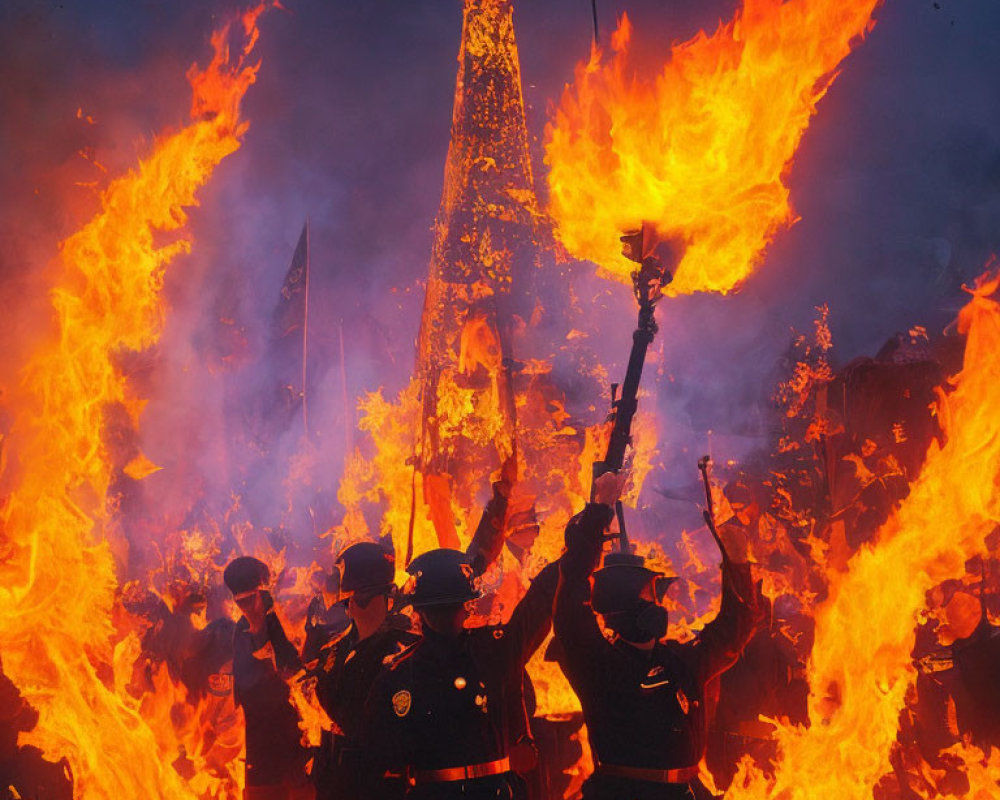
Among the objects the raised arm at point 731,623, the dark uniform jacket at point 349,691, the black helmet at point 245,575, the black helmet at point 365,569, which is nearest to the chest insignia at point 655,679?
the raised arm at point 731,623

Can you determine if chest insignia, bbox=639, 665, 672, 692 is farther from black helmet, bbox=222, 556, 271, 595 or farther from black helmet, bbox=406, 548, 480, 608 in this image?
black helmet, bbox=222, 556, 271, 595

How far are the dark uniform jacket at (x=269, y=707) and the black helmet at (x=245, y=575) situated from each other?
21 cm

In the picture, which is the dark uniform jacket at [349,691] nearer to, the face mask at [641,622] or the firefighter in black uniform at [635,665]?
the firefighter in black uniform at [635,665]

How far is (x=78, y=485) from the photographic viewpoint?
715 centimetres

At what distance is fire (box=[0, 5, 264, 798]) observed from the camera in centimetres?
498

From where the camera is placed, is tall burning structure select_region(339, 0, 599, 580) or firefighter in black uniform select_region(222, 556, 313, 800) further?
tall burning structure select_region(339, 0, 599, 580)

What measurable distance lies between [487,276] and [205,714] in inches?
517

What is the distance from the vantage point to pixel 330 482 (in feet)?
75.3

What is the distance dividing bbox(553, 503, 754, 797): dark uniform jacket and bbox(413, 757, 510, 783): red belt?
471 mm

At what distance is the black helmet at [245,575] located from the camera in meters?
4.54

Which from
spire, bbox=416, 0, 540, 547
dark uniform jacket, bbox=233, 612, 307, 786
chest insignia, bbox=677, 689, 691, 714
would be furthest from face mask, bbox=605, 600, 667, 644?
spire, bbox=416, 0, 540, 547

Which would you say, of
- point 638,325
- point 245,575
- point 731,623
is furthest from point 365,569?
point 638,325

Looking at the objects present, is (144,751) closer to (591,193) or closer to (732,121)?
(591,193)

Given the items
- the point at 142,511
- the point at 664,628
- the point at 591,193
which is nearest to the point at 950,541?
the point at 664,628
